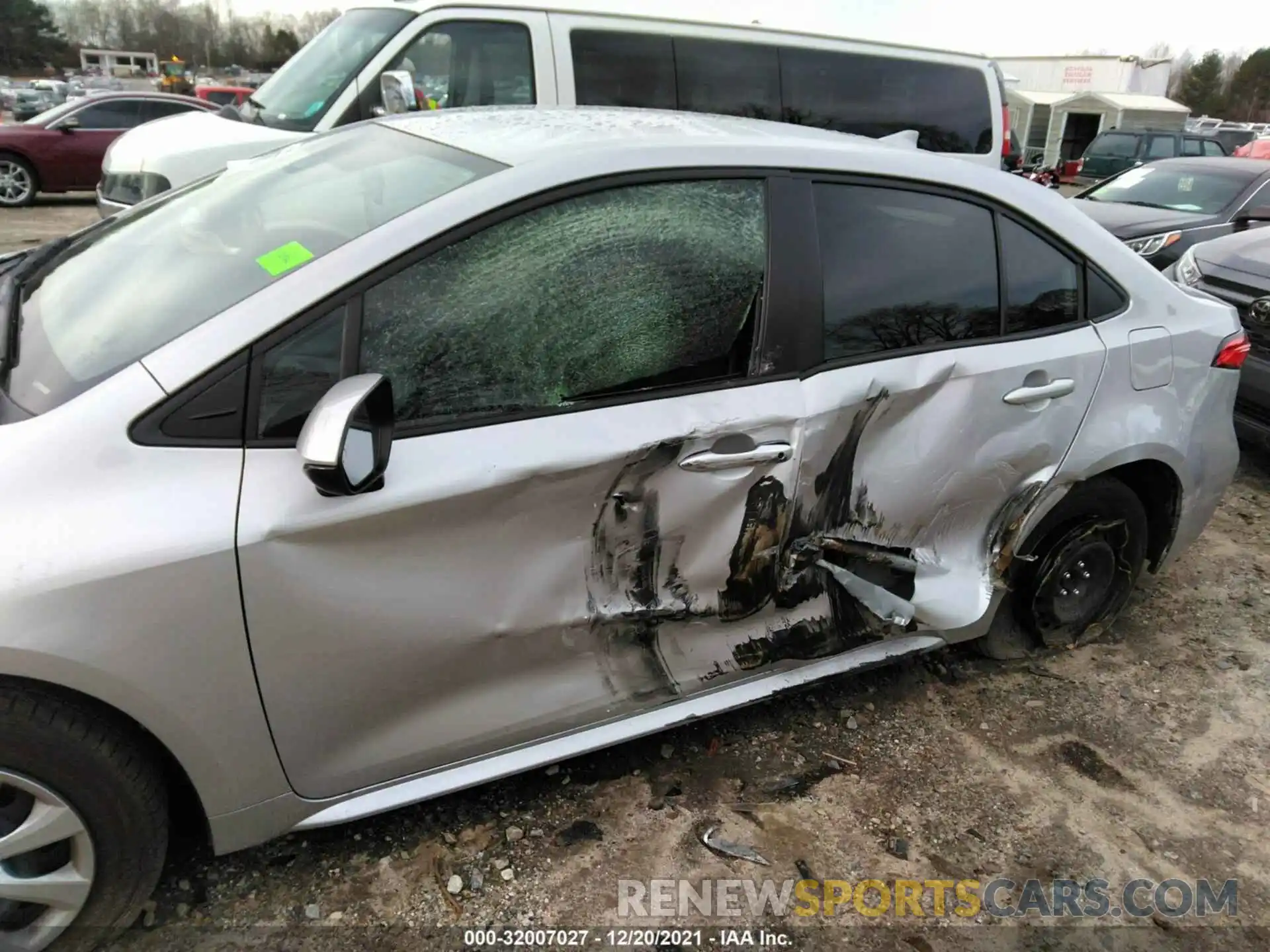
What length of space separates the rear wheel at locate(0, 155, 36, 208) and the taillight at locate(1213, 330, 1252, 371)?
45.1 ft

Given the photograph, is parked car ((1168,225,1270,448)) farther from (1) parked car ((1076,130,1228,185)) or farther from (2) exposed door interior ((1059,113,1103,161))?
(2) exposed door interior ((1059,113,1103,161))

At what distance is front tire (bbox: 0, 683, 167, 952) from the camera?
155 cm

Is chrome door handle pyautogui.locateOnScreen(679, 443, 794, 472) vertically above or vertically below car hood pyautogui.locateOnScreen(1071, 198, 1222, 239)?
above

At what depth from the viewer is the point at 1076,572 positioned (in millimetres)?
3010

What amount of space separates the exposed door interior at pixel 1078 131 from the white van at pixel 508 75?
34.8m

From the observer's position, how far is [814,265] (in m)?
2.27

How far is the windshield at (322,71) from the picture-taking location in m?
5.62

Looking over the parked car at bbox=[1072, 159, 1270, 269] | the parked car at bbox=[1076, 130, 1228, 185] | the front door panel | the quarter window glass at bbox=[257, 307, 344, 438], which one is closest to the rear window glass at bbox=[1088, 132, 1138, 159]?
the parked car at bbox=[1076, 130, 1228, 185]

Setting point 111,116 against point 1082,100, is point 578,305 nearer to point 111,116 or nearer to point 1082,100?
point 111,116

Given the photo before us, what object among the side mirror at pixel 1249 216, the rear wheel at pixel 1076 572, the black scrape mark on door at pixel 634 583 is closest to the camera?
the black scrape mark on door at pixel 634 583

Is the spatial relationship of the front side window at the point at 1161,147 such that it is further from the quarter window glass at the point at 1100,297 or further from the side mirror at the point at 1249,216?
the quarter window glass at the point at 1100,297

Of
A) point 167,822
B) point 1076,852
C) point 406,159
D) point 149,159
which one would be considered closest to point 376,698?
point 167,822

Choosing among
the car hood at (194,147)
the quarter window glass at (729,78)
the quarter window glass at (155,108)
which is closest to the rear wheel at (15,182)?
the quarter window glass at (155,108)

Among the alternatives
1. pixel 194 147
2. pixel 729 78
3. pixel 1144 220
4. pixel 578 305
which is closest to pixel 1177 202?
pixel 1144 220
